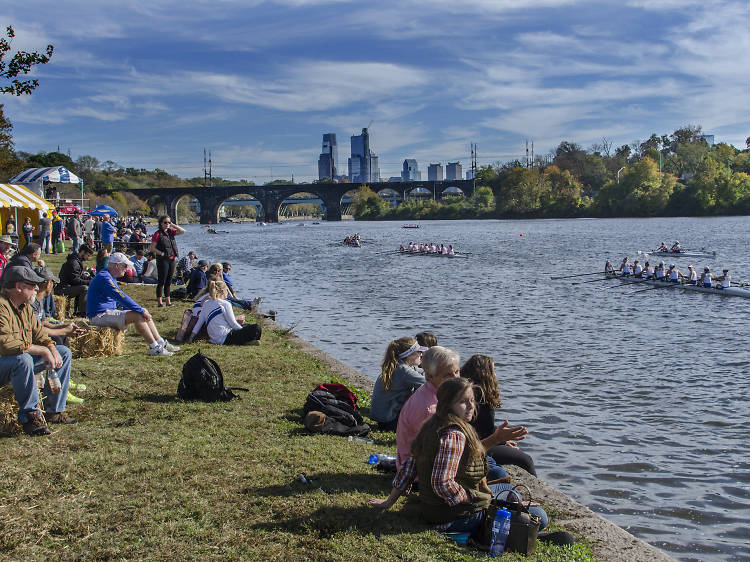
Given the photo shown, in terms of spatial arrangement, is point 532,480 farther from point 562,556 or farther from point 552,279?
point 552,279

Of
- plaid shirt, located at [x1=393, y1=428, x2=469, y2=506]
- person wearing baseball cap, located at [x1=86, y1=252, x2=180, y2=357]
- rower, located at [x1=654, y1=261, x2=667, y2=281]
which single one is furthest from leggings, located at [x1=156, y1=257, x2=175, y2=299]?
rower, located at [x1=654, y1=261, x2=667, y2=281]

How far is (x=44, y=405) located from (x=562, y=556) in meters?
5.51

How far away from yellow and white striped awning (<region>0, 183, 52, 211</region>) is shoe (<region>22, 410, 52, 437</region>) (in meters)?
22.1

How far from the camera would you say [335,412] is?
26.4 ft

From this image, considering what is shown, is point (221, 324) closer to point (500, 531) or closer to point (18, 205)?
point (500, 531)

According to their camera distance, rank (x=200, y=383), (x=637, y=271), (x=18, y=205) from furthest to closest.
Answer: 1. (x=637, y=271)
2. (x=18, y=205)
3. (x=200, y=383)

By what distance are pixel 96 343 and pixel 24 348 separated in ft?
13.7

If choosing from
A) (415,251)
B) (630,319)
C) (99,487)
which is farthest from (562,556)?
(415,251)

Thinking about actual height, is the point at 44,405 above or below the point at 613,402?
above

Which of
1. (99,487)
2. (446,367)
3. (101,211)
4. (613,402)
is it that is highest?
(101,211)

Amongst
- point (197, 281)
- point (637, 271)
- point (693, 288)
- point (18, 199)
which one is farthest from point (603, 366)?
point (18, 199)

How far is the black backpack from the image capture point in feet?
27.6

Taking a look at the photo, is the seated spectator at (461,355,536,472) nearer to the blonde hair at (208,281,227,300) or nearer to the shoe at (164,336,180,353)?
the shoe at (164,336,180,353)

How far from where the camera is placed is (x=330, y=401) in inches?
326
